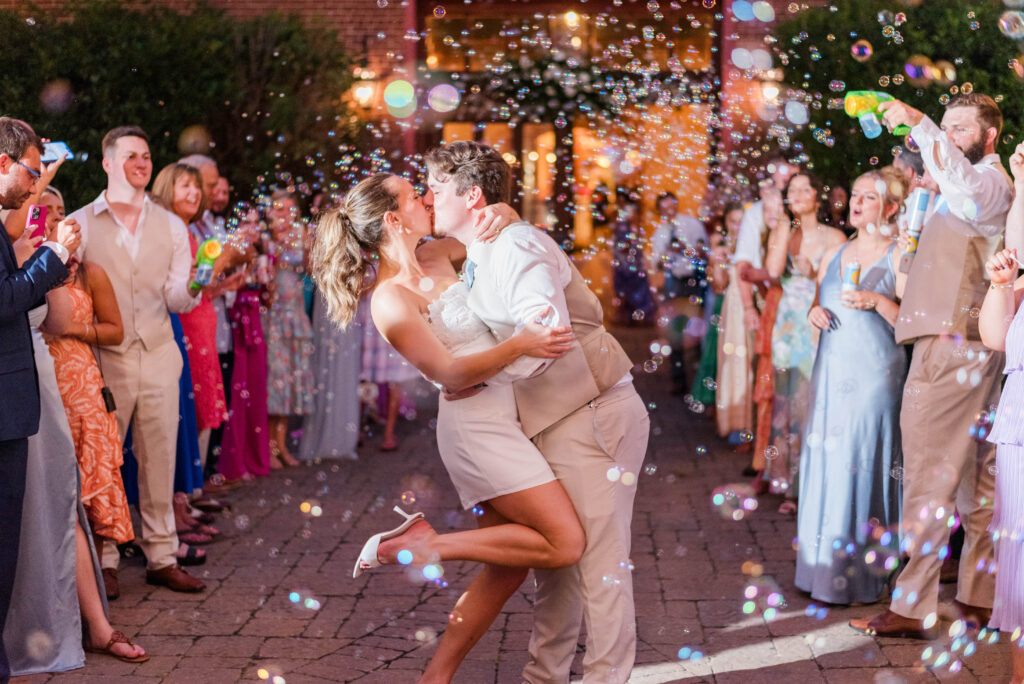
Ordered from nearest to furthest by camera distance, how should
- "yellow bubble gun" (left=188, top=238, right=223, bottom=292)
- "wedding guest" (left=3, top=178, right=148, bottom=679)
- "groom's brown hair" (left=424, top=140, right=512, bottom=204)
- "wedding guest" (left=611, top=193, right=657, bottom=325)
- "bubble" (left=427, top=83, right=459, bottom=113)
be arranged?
1. "groom's brown hair" (left=424, top=140, right=512, bottom=204)
2. "wedding guest" (left=3, top=178, right=148, bottom=679)
3. "yellow bubble gun" (left=188, top=238, right=223, bottom=292)
4. "bubble" (left=427, top=83, right=459, bottom=113)
5. "wedding guest" (left=611, top=193, right=657, bottom=325)

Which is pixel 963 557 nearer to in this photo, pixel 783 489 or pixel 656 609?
pixel 656 609

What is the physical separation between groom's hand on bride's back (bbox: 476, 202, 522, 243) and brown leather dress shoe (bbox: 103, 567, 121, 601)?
8.68 feet

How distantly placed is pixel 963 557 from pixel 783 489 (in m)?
2.30

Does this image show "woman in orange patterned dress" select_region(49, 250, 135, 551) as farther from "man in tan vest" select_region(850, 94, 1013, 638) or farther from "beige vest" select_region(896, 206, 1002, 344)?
"beige vest" select_region(896, 206, 1002, 344)

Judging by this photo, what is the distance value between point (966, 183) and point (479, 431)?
2.01m

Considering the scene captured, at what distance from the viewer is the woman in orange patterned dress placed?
4.51 meters

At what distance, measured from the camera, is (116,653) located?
4.15m

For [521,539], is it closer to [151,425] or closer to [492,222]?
[492,222]

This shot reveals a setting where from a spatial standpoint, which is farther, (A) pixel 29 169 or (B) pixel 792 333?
(B) pixel 792 333

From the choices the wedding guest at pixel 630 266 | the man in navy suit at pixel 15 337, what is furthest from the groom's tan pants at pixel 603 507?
the wedding guest at pixel 630 266

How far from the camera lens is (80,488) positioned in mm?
4312

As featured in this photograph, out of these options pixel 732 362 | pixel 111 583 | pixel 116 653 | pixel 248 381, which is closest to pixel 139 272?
pixel 111 583

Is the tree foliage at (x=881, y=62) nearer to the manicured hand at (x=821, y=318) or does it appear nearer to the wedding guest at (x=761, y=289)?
the wedding guest at (x=761, y=289)

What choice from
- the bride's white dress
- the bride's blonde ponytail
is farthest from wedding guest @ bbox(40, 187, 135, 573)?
the bride's white dress
